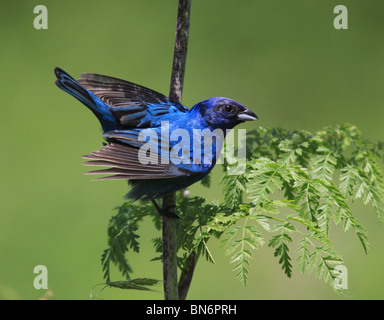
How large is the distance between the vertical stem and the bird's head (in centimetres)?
35

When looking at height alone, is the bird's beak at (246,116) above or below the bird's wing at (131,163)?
above

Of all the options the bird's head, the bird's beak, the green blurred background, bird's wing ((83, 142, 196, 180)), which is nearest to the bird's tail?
bird's wing ((83, 142, 196, 180))

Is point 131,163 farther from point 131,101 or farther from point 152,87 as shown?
point 152,87

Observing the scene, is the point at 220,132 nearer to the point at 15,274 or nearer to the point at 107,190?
the point at 15,274

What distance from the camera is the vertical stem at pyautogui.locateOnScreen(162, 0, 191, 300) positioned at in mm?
1807

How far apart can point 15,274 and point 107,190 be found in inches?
47.8

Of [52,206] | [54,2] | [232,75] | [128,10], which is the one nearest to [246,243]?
[52,206]

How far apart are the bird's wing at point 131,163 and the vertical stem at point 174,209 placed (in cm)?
14

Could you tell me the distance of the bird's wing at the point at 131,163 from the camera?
1920 mm

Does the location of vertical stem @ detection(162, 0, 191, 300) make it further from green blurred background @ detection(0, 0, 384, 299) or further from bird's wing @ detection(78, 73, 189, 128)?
green blurred background @ detection(0, 0, 384, 299)

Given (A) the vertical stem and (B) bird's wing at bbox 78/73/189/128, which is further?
(B) bird's wing at bbox 78/73/189/128

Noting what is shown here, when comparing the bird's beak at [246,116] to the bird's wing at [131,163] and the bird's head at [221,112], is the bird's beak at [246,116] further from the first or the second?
the bird's wing at [131,163]

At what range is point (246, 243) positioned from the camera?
1.66m

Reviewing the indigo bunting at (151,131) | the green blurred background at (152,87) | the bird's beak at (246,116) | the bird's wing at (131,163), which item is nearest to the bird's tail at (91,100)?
the indigo bunting at (151,131)
